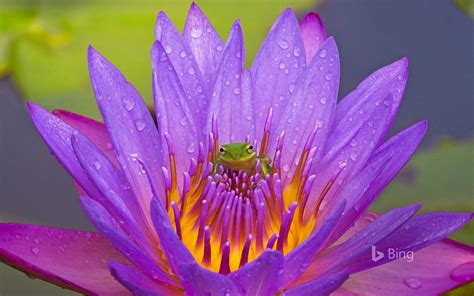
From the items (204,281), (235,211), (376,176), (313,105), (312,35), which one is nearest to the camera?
(204,281)

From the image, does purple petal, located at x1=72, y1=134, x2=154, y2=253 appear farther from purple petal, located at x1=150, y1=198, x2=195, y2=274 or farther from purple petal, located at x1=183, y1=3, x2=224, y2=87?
purple petal, located at x1=183, y1=3, x2=224, y2=87

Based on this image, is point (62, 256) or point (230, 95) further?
point (230, 95)

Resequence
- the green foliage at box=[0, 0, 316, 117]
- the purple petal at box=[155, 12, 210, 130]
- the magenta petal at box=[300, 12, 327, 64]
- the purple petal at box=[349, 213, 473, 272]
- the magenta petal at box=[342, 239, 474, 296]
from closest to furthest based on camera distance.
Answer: the purple petal at box=[349, 213, 473, 272] → the magenta petal at box=[342, 239, 474, 296] → the purple petal at box=[155, 12, 210, 130] → the magenta petal at box=[300, 12, 327, 64] → the green foliage at box=[0, 0, 316, 117]

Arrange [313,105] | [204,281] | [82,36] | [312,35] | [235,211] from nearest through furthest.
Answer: [204,281]
[235,211]
[313,105]
[312,35]
[82,36]

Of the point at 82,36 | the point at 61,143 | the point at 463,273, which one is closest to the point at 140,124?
the point at 61,143

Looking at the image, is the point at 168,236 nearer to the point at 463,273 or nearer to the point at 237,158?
the point at 237,158

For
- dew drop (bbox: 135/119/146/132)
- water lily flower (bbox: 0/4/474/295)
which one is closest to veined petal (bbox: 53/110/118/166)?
water lily flower (bbox: 0/4/474/295)

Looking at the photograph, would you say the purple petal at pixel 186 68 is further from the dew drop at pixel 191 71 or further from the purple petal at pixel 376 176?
the purple petal at pixel 376 176
